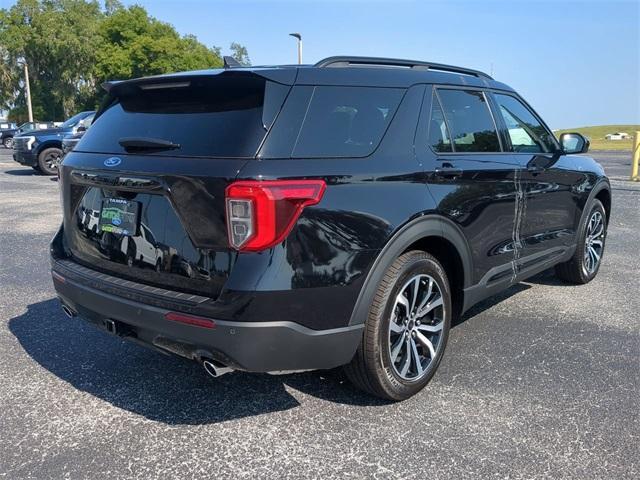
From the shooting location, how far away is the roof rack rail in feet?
10.0

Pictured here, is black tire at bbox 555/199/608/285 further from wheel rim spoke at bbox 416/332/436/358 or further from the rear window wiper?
the rear window wiper

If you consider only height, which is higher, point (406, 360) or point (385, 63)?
point (385, 63)

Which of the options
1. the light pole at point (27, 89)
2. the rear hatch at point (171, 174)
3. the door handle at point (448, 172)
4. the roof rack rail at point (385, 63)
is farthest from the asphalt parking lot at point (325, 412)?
the light pole at point (27, 89)

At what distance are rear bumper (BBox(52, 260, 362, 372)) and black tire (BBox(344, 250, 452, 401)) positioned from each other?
0.11 meters

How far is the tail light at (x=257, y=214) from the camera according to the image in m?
2.41

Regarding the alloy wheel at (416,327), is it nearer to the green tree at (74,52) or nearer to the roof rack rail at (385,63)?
the roof rack rail at (385,63)

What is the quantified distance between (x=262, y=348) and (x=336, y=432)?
69 centimetres

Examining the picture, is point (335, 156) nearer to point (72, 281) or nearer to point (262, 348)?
point (262, 348)

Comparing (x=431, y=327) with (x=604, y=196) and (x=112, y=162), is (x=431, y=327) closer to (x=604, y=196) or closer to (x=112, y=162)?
(x=112, y=162)

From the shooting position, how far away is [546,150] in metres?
4.57

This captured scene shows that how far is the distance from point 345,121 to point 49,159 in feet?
48.8

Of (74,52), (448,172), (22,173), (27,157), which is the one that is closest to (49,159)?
(27,157)

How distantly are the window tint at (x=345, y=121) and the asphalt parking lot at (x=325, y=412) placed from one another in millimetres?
1388

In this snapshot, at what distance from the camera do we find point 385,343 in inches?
116
